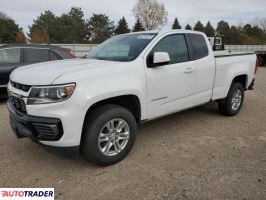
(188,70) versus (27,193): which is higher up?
(188,70)

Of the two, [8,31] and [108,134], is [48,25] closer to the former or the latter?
[8,31]

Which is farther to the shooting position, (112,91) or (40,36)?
(40,36)

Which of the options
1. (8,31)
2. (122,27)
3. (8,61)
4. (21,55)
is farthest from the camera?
Answer: (122,27)

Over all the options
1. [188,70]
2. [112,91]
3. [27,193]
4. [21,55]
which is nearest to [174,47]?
[188,70]

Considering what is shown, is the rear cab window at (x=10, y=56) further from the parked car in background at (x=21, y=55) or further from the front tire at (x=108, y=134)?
the front tire at (x=108, y=134)

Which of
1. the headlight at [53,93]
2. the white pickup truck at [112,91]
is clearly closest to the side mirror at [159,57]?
the white pickup truck at [112,91]

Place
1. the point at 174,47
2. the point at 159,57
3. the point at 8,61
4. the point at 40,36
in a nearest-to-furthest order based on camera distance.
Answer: the point at 159,57 → the point at 174,47 → the point at 8,61 → the point at 40,36

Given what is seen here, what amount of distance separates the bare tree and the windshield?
1965 inches

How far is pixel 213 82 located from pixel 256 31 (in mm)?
75924

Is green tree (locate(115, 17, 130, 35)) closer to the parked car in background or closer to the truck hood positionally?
the parked car in background

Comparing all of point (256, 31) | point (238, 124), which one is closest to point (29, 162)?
point (238, 124)

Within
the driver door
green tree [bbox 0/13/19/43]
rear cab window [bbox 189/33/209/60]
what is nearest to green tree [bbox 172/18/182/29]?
green tree [bbox 0/13/19/43]

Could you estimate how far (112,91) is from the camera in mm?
3613

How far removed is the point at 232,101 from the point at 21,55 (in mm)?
5184
